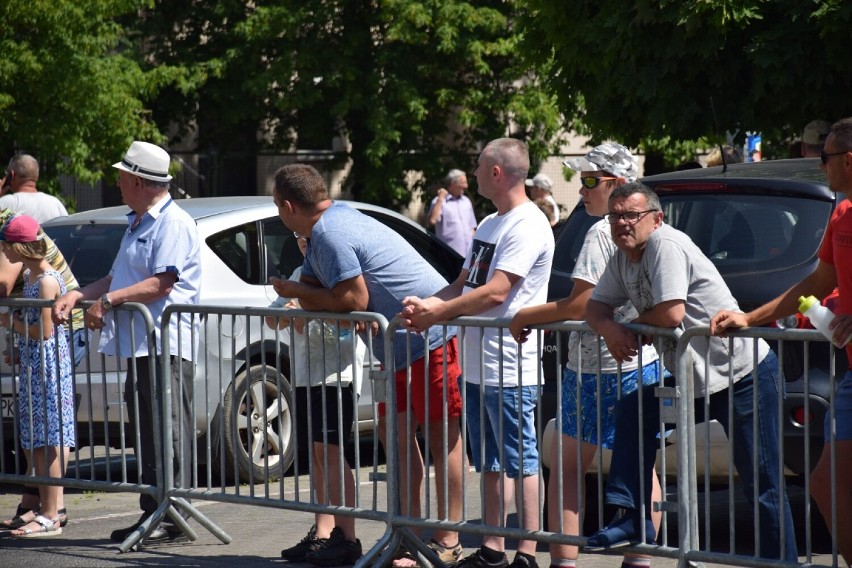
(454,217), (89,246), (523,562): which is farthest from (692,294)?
(454,217)

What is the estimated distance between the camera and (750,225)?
22.5 feet

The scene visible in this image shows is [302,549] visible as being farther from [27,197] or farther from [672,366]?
[27,197]

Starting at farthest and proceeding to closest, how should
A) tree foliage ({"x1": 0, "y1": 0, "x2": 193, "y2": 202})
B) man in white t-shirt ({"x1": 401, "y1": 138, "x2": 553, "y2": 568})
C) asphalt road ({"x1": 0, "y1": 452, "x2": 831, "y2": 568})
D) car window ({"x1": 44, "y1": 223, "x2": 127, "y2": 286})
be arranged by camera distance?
tree foliage ({"x1": 0, "y1": 0, "x2": 193, "y2": 202}) < car window ({"x1": 44, "y1": 223, "x2": 127, "y2": 286}) < asphalt road ({"x1": 0, "y1": 452, "x2": 831, "y2": 568}) < man in white t-shirt ({"x1": 401, "y1": 138, "x2": 553, "y2": 568})

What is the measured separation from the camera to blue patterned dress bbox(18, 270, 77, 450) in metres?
7.43

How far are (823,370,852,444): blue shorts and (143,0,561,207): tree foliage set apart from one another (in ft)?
55.3

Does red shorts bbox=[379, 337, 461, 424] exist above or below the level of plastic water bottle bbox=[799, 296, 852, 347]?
below

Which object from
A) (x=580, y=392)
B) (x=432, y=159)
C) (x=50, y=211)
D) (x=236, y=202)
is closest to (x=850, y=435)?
(x=580, y=392)

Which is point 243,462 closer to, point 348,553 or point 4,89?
point 348,553

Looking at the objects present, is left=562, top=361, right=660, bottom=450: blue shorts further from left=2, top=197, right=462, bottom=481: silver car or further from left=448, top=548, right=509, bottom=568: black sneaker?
left=2, top=197, right=462, bottom=481: silver car

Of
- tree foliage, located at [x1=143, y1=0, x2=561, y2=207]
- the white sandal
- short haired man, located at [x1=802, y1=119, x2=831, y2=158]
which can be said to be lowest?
the white sandal

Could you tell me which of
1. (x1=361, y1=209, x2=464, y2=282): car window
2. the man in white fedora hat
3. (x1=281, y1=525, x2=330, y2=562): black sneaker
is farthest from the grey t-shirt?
(x1=361, y1=209, x2=464, y2=282): car window

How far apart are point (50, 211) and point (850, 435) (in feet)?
24.6

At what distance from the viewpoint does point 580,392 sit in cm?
576

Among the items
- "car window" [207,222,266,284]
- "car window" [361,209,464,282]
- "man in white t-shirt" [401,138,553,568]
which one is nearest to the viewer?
"man in white t-shirt" [401,138,553,568]
